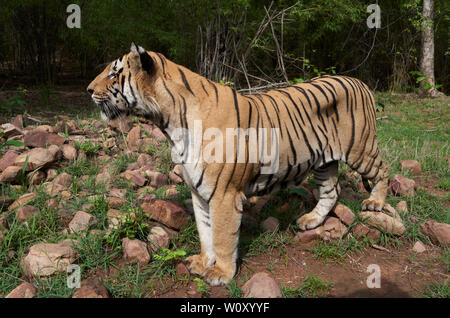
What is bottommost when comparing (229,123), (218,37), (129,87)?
(229,123)

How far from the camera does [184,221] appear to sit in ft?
10.8

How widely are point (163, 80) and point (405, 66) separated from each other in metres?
11.8

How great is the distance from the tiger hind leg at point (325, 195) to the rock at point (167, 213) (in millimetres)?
1131

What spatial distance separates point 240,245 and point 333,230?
91 cm

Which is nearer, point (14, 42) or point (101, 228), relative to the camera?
point (101, 228)

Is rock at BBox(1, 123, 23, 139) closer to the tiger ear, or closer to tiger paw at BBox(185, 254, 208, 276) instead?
the tiger ear

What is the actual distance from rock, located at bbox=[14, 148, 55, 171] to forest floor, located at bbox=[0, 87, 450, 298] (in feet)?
0.59

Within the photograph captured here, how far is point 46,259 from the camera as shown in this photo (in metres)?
2.67

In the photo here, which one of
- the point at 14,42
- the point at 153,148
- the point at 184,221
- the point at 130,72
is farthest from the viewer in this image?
the point at 14,42

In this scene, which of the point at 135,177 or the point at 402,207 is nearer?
the point at 402,207

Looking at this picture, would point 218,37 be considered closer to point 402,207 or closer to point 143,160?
point 143,160

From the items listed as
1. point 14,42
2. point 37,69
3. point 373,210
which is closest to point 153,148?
point 373,210

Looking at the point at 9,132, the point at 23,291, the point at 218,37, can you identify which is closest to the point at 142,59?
the point at 23,291
